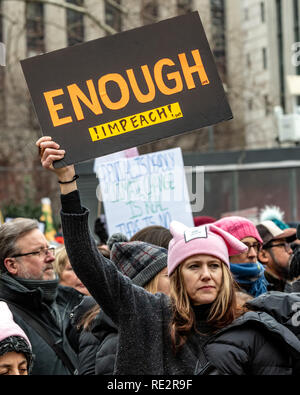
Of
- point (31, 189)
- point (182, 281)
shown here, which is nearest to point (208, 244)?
point (182, 281)

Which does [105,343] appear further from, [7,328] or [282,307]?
[282,307]

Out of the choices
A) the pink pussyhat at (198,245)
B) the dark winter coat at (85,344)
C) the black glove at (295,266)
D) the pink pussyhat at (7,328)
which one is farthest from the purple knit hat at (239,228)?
the pink pussyhat at (7,328)

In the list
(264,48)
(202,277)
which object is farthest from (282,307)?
(264,48)

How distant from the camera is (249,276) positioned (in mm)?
4234

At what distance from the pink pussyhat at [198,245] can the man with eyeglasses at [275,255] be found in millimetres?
2114

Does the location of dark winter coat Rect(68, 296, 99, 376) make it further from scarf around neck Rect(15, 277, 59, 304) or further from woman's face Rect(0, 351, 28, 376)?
woman's face Rect(0, 351, 28, 376)

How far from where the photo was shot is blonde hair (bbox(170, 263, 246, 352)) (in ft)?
10.1

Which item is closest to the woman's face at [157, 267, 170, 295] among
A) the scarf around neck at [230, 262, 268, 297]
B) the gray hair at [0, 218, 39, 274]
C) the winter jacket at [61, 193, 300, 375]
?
the winter jacket at [61, 193, 300, 375]

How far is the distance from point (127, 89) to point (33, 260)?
4.65ft

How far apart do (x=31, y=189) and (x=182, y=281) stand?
1969 cm

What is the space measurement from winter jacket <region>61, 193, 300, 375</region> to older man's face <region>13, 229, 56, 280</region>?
1313 millimetres

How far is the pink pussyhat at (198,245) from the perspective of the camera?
323 cm

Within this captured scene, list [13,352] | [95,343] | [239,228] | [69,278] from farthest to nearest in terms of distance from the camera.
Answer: [69,278], [239,228], [95,343], [13,352]

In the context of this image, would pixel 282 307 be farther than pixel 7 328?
No
